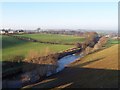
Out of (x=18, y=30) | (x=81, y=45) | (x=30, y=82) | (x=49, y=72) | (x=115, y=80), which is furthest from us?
(x=18, y=30)

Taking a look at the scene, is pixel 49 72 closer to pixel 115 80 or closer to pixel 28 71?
pixel 28 71

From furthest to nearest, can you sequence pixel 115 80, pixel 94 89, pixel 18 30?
1. pixel 18 30
2. pixel 115 80
3. pixel 94 89

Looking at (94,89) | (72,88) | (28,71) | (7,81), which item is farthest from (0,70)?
(94,89)

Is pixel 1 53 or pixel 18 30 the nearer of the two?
pixel 1 53

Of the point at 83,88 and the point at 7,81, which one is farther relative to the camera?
the point at 7,81

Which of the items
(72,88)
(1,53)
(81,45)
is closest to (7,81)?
(72,88)

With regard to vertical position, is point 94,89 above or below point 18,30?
below

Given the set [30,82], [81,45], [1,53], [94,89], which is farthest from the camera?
[81,45]

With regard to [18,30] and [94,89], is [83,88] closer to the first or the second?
[94,89]

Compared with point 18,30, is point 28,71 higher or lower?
lower
